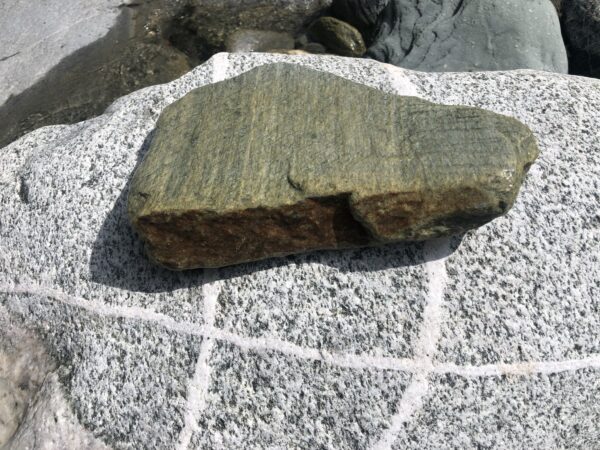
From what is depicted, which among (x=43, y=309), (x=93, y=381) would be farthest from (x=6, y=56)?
(x=93, y=381)

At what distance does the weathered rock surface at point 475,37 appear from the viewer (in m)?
2.68

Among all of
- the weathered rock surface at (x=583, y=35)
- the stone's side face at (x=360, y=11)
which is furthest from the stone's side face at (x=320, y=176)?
the stone's side face at (x=360, y=11)

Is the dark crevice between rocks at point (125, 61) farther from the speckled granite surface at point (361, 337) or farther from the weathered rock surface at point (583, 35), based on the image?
the speckled granite surface at point (361, 337)

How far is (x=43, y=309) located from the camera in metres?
1.97

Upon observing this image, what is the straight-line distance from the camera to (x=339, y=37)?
389cm

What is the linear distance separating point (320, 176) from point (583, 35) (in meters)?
2.40

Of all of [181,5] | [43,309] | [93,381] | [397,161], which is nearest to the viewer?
[397,161]

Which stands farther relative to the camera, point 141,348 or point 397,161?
point 141,348

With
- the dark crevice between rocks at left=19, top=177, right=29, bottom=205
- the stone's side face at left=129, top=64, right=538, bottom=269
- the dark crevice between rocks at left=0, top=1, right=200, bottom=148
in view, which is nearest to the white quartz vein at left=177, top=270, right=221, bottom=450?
the stone's side face at left=129, top=64, right=538, bottom=269

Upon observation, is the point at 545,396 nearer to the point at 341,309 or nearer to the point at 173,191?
the point at 341,309

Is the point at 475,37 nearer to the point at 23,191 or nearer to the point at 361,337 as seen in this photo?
the point at 361,337

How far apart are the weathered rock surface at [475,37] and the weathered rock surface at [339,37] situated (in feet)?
2.34

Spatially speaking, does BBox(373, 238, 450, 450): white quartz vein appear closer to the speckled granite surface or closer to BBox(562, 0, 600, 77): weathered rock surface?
the speckled granite surface

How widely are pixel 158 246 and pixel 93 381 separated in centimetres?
53
